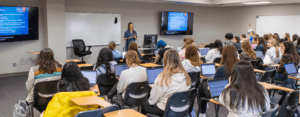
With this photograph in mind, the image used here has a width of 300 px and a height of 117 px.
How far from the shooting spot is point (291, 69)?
4.74m

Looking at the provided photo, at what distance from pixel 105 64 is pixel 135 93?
4.18ft

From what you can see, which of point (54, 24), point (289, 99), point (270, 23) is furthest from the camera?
point (270, 23)

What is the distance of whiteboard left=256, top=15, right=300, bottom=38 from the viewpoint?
33.4 ft

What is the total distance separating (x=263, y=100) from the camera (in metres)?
2.28

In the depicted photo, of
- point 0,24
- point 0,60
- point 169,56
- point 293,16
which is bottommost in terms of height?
point 0,60

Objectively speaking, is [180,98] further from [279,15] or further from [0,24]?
[279,15]

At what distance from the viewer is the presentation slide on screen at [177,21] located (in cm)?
1062

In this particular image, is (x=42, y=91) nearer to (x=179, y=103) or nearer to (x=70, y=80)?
(x=70, y=80)

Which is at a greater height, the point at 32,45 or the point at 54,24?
the point at 54,24

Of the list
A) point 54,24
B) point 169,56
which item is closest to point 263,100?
point 169,56

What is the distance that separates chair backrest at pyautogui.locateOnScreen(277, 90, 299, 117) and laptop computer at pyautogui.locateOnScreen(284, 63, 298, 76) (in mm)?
1931

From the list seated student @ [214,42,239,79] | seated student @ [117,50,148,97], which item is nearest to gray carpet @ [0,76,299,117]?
seated student @ [214,42,239,79]

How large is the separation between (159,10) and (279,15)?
5154mm

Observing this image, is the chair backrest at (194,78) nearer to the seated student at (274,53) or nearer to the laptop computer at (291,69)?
the laptop computer at (291,69)
